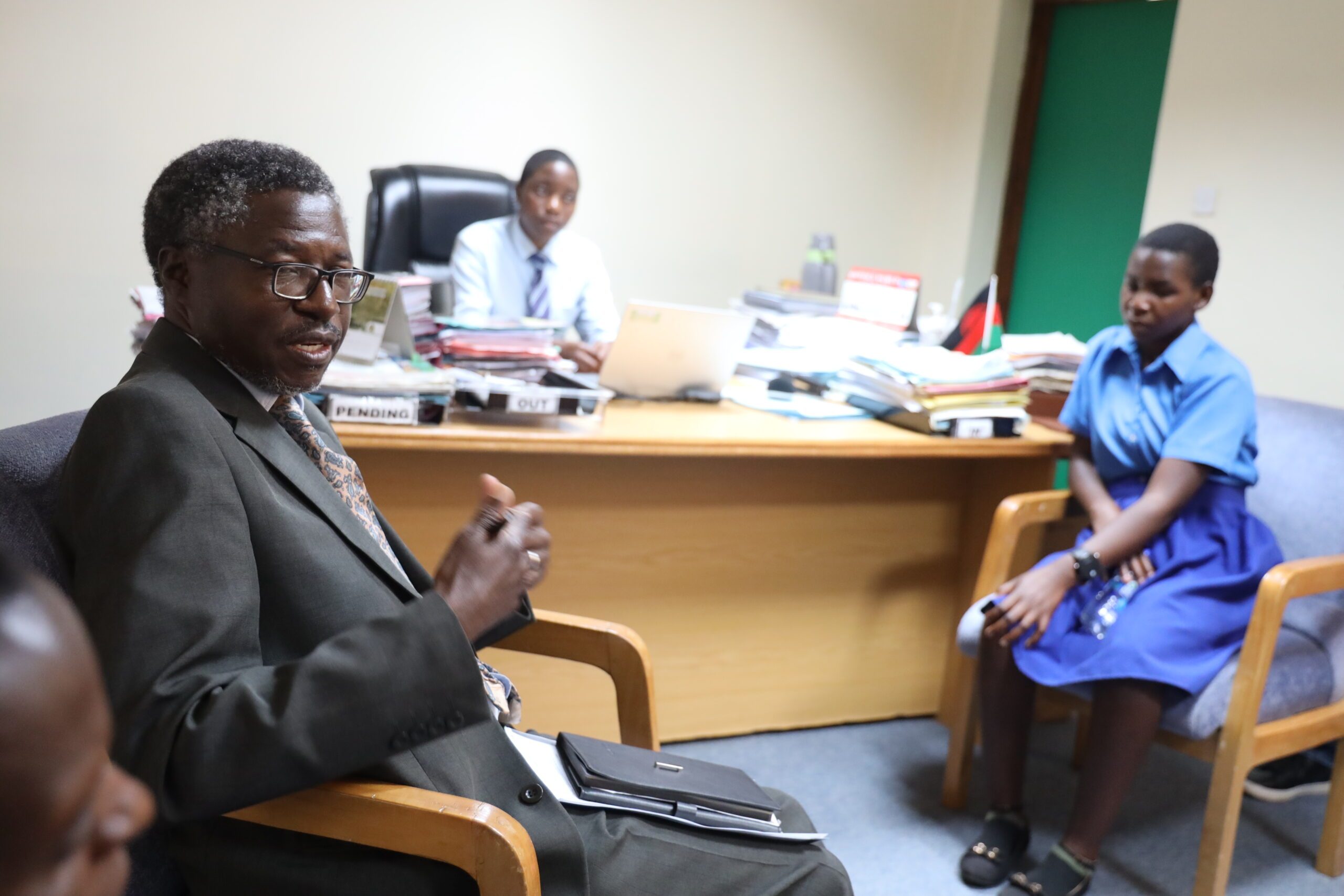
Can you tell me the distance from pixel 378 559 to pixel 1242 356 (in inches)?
143

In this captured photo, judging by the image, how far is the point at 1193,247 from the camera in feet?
6.52

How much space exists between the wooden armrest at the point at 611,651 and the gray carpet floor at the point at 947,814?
2.50 ft

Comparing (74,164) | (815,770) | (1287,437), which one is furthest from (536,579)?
(74,164)

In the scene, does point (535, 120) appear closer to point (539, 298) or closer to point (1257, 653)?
point (539, 298)

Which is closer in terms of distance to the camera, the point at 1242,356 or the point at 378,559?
the point at 378,559

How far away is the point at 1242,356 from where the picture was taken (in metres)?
3.77

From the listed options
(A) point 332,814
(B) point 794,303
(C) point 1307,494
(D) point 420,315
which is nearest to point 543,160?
(B) point 794,303

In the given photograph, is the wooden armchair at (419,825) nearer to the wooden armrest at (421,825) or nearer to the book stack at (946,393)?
the wooden armrest at (421,825)

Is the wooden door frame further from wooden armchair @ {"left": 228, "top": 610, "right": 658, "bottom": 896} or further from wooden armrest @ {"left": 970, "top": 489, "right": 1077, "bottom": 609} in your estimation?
wooden armchair @ {"left": 228, "top": 610, "right": 658, "bottom": 896}

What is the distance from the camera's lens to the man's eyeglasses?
101 centimetres

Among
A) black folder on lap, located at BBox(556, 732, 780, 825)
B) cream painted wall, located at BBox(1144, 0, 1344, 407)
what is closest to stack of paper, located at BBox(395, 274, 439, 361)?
black folder on lap, located at BBox(556, 732, 780, 825)

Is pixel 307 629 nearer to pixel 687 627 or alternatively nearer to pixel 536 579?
pixel 536 579

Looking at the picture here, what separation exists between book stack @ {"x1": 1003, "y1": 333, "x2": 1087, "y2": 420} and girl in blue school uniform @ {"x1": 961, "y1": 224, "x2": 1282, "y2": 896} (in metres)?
0.45

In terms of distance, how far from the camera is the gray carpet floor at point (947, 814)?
6.58ft
